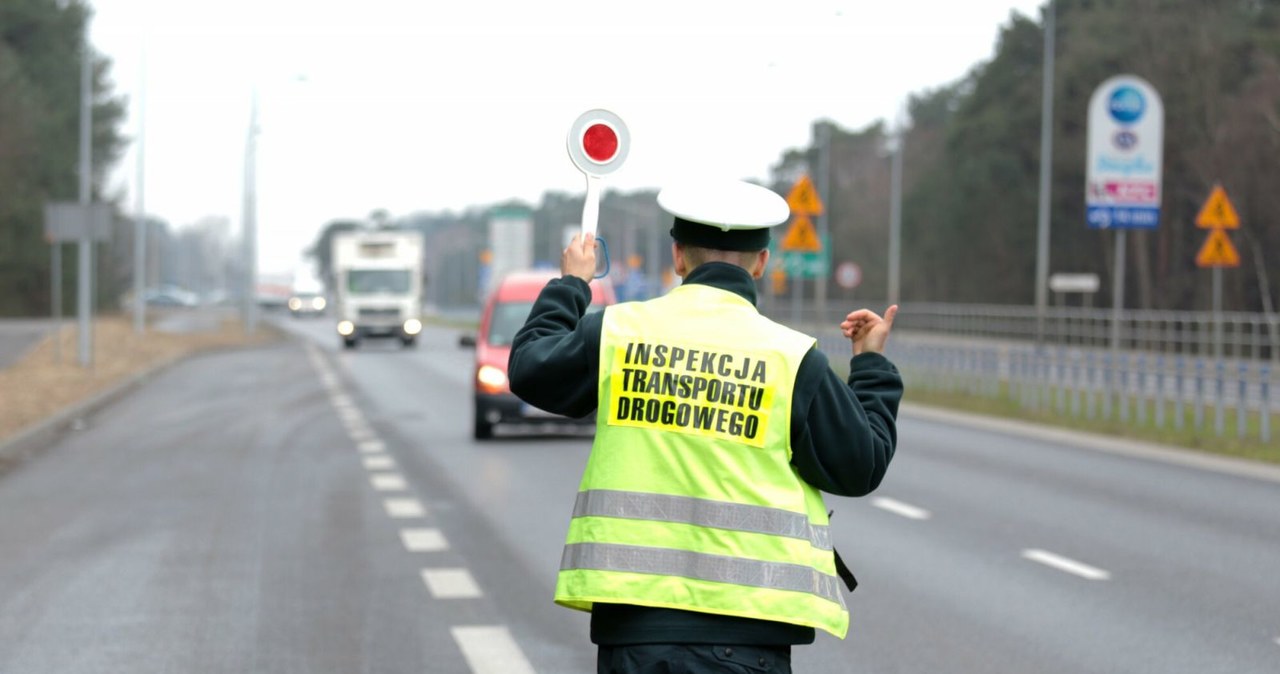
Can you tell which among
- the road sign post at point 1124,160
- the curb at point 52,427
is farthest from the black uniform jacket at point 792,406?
the road sign post at point 1124,160

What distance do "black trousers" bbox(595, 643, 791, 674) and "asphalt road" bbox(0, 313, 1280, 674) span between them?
3.58 m

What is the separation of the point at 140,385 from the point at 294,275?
90.0 metres

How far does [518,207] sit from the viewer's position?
3169 inches

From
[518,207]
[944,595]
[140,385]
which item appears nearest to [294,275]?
[518,207]

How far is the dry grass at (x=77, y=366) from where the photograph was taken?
23.8 m

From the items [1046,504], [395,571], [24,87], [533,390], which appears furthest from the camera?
[24,87]

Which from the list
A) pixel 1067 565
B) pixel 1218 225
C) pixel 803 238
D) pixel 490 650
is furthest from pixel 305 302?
pixel 490 650

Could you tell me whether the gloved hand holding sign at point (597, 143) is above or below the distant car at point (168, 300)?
above

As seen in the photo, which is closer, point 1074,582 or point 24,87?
point 1074,582

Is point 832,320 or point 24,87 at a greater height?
point 24,87

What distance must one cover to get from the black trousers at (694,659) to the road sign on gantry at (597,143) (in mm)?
1164

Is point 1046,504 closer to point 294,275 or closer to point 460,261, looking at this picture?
point 294,275

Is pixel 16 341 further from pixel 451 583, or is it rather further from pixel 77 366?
pixel 451 583

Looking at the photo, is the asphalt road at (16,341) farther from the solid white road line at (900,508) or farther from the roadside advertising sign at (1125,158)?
the solid white road line at (900,508)
